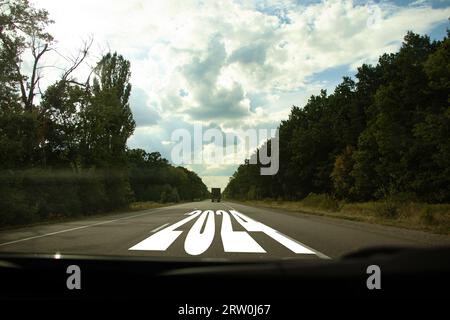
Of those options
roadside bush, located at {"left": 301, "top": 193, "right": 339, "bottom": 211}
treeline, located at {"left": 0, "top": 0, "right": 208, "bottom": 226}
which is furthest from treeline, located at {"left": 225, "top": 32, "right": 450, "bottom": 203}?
treeline, located at {"left": 0, "top": 0, "right": 208, "bottom": 226}

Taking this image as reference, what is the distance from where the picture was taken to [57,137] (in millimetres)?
33344

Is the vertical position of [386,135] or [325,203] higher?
[386,135]

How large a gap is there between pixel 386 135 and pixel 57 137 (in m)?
33.1

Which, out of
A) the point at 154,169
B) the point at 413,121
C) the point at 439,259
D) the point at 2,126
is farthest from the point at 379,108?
the point at 154,169

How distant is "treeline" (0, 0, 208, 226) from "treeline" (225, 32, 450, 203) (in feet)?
68.2

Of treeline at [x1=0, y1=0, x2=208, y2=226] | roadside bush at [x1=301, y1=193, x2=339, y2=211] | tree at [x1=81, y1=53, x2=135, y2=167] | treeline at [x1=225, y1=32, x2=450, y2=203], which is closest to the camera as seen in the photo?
treeline at [x1=0, y1=0, x2=208, y2=226]

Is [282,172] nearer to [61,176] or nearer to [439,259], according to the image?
[61,176]

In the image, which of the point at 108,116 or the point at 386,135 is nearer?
the point at 108,116

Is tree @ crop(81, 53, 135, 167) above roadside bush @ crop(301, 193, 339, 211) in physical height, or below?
above

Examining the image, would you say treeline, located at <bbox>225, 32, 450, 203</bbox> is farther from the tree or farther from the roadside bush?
the tree

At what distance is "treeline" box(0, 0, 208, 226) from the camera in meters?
24.3

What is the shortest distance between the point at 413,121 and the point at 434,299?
47.4 m

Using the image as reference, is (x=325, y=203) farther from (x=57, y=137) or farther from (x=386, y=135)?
(x=57, y=137)

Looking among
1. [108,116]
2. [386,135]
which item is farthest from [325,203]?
[108,116]
